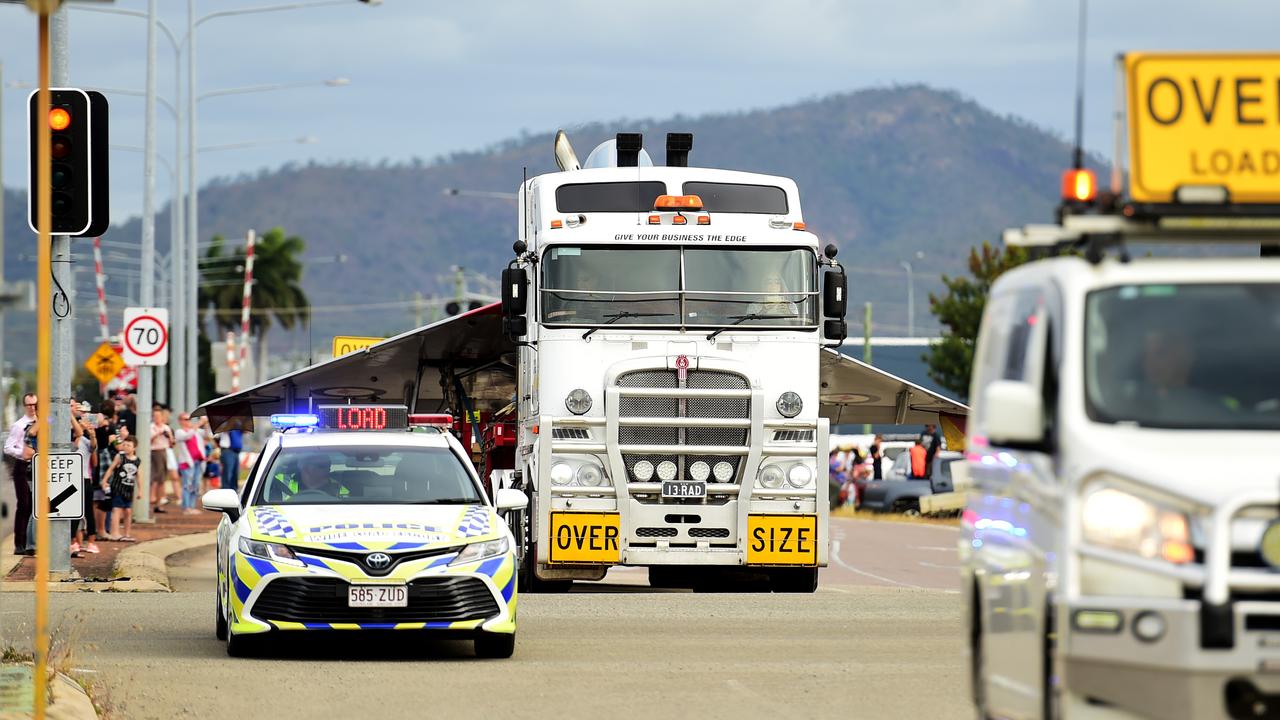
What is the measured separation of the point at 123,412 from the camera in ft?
124

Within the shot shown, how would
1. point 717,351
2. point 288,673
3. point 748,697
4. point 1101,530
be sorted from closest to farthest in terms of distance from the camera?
point 1101,530
point 748,697
point 288,673
point 717,351

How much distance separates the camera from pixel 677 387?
1997 cm

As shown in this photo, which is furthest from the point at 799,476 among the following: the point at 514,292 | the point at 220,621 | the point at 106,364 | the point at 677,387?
the point at 106,364

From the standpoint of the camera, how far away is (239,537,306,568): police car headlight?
14305 mm

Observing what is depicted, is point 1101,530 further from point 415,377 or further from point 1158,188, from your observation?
point 415,377

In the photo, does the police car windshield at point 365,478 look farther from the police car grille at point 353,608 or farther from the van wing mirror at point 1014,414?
the van wing mirror at point 1014,414

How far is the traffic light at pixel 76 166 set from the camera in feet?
56.5

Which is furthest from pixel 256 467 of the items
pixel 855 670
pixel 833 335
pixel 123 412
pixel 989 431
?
pixel 123 412

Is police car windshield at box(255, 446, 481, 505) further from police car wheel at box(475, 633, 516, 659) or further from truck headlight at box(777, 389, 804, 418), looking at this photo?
truck headlight at box(777, 389, 804, 418)

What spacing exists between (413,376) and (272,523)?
10.8 metres

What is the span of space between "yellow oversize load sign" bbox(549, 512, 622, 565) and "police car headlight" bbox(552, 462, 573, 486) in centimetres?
27

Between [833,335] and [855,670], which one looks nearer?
[855,670]

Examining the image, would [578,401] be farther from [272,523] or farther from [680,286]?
[272,523]

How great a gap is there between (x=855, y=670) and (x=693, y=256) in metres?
6.60
